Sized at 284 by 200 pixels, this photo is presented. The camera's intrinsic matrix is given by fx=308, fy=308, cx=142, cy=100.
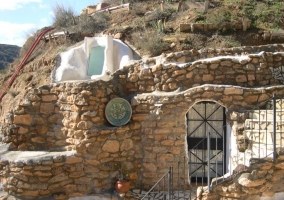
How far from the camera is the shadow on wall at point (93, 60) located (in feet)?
34.2

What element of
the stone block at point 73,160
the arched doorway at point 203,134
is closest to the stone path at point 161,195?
the arched doorway at point 203,134

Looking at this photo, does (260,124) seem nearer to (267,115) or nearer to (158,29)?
(267,115)

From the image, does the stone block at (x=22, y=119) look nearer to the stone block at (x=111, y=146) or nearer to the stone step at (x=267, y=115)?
the stone block at (x=111, y=146)

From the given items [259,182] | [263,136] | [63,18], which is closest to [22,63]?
[63,18]

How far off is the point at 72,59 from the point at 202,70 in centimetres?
550

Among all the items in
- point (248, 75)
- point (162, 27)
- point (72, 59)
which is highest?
point (162, 27)

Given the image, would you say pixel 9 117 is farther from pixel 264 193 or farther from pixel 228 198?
pixel 264 193

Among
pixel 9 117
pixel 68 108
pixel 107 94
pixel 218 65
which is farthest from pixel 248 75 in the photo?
pixel 9 117

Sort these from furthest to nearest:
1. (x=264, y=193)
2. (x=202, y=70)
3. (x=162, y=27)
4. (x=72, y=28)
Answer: (x=72, y=28) → (x=162, y=27) → (x=202, y=70) → (x=264, y=193)

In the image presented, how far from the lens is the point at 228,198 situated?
17.1 ft

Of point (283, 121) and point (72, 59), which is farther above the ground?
point (72, 59)

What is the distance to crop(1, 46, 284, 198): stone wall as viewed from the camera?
6531mm

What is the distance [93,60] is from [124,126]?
14.5 feet

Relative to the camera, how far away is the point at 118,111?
6.96 m
